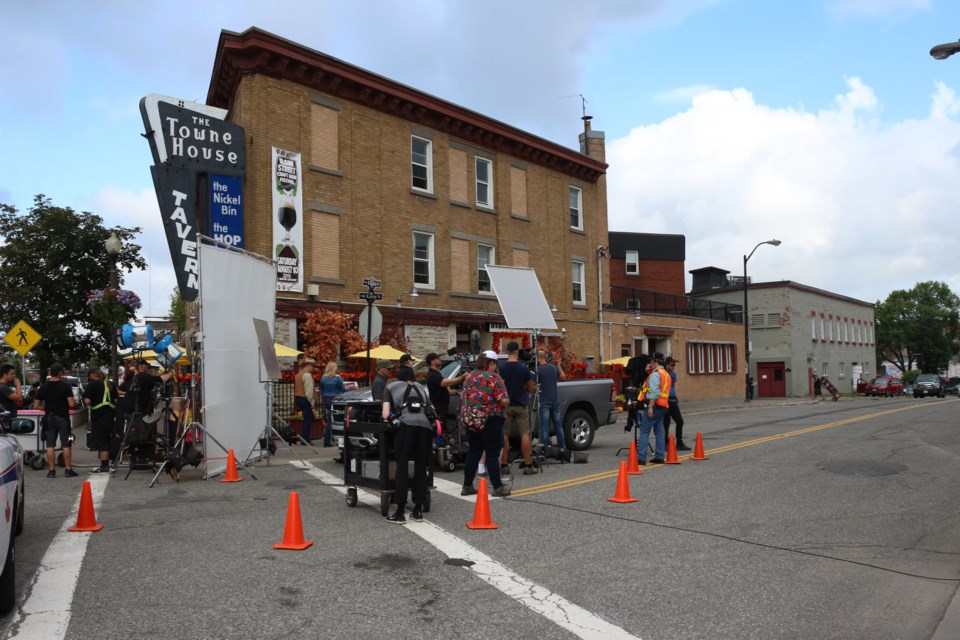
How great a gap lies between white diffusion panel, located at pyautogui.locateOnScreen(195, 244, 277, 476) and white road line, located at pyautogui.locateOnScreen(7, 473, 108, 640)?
3.97 meters

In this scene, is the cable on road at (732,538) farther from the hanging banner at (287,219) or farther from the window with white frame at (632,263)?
the window with white frame at (632,263)

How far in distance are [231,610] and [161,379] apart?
814cm

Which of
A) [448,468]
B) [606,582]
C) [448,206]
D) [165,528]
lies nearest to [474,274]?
[448,206]

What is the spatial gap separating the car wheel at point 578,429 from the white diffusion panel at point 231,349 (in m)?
5.69

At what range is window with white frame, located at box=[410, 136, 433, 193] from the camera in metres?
25.6

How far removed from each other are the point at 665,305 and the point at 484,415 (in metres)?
31.5

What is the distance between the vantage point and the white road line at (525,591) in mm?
4750

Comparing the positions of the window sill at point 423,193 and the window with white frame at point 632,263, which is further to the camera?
the window with white frame at point 632,263

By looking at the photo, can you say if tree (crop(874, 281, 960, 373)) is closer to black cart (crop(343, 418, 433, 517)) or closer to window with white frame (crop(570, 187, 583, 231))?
window with white frame (crop(570, 187, 583, 231))

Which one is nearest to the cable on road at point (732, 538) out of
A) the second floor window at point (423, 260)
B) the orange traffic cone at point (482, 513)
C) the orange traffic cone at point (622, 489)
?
the orange traffic cone at point (622, 489)

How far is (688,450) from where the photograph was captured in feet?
47.2

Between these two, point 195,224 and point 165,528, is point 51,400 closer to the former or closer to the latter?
point 165,528

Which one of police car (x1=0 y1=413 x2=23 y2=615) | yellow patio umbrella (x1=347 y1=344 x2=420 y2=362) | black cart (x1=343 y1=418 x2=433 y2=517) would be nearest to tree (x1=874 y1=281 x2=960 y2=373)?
yellow patio umbrella (x1=347 y1=344 x2=420 y2=362)

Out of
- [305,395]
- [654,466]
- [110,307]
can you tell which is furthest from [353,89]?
[654,466]
